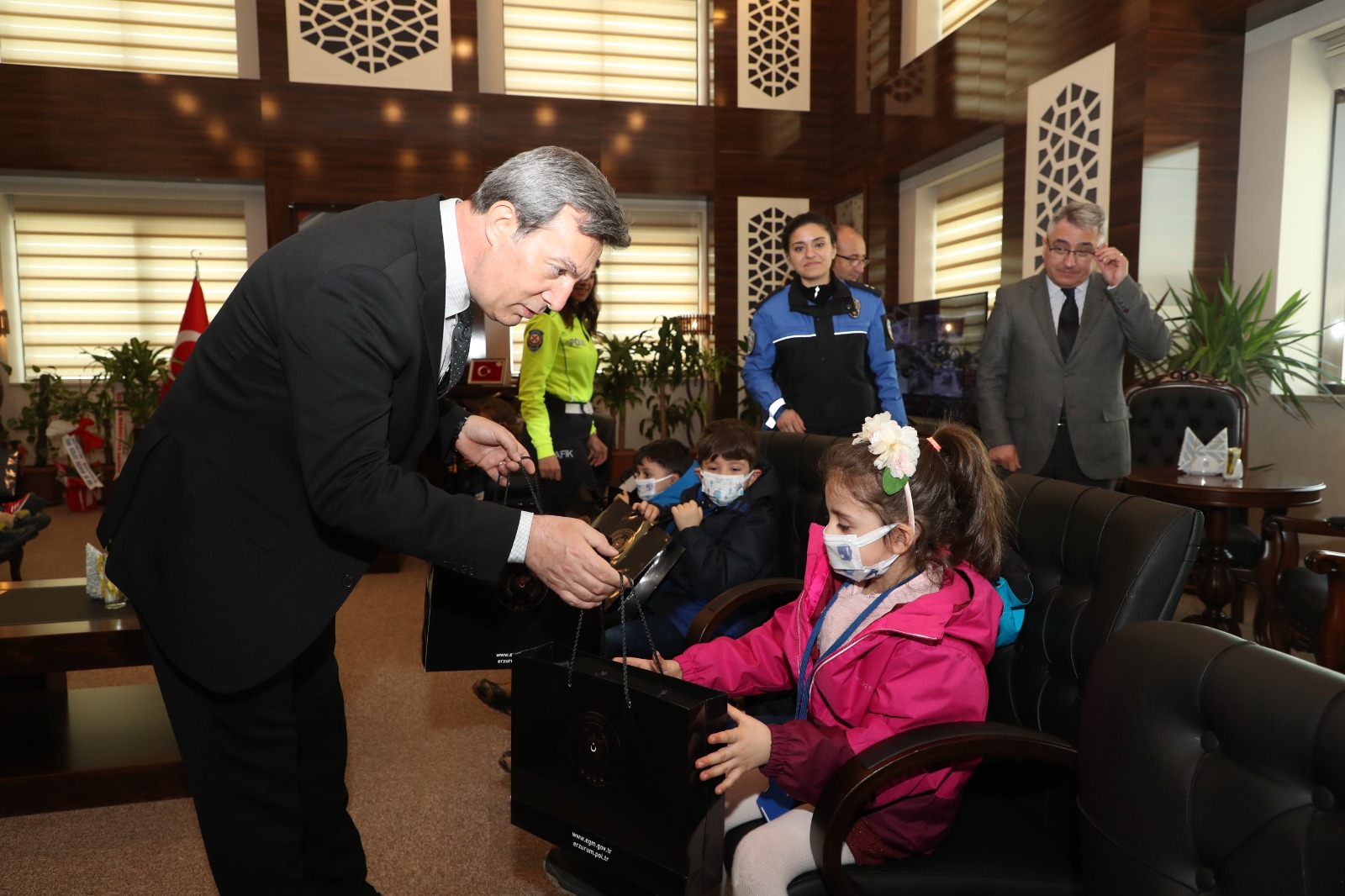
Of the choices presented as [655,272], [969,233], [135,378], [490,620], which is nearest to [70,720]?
[490,620]

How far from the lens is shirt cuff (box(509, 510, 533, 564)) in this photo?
1297mm

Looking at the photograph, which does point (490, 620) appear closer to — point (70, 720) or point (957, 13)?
point (70, 720)

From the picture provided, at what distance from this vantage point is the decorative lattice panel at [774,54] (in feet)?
26.6

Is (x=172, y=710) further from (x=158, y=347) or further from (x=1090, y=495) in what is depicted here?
(x=158, y=347)

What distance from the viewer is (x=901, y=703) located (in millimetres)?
1393

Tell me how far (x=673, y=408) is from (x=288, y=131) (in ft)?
13.1

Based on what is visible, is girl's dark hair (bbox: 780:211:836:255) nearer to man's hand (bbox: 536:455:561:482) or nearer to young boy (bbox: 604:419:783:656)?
young boy (bbox: 604:419:783:656)

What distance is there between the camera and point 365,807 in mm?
2396

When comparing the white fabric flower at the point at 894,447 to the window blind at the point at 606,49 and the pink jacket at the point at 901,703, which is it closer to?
the pink jacket at the point at 901,703

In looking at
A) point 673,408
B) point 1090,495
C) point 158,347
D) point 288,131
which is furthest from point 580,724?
point 158,347

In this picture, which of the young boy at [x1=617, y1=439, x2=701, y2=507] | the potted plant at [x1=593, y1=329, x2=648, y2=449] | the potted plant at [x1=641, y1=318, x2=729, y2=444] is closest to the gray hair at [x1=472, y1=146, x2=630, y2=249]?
the young boy at [x1=617, y1=439, x2=701, y2=507]

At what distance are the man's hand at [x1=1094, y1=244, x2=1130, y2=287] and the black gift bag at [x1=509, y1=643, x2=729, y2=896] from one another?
261cm

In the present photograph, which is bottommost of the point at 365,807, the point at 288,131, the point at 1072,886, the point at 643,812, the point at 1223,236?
the point at 365,807

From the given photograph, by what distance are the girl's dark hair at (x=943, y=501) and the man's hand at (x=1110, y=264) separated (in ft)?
6.25
